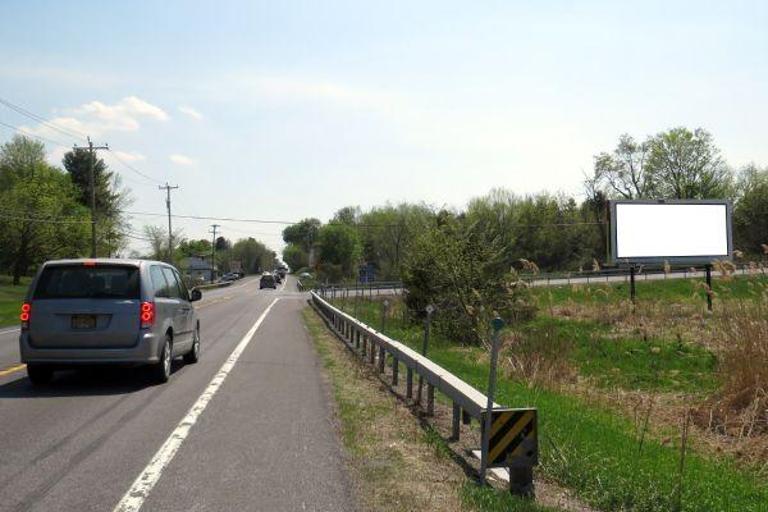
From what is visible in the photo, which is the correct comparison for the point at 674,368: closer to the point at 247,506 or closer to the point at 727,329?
the point at 727,329

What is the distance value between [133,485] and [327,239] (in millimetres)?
138395

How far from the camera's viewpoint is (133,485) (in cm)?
607

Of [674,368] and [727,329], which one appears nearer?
[727,329]

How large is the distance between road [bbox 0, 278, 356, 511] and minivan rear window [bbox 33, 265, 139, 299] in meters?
1.35

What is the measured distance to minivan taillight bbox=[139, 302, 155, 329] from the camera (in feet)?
36.9

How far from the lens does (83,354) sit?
1098cm

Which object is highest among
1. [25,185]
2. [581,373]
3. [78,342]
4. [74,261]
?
[25,185]

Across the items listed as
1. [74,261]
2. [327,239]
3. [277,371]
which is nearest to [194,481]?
[74,261]

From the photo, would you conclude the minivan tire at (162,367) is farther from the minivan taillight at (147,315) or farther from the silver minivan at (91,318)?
the minivan taillight at (147,315)

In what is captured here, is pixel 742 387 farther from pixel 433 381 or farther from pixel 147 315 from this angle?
pixel 147 315

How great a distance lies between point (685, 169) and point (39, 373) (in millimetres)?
85409

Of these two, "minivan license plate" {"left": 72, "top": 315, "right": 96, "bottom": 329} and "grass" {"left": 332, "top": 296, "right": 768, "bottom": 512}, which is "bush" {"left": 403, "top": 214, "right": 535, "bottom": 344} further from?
"minivan license plate" {"left": 72, "top": 315, "right": 96, "bottom": 329}

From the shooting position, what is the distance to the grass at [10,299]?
29.5m

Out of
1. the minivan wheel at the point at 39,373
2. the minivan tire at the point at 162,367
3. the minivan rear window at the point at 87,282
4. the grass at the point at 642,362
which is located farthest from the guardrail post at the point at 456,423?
the grass at the point at 642,362
